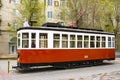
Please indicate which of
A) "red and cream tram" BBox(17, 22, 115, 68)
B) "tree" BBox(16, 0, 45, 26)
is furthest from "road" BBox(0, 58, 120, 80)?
"tree" BBox(16, 0, 45, 26)

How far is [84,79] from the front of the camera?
18.7 meters

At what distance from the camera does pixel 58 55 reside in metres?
25.1

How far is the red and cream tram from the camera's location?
23750 mm

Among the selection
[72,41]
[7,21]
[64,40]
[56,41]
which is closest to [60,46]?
[56,41]

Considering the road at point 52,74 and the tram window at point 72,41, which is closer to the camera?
the road at point 52,74

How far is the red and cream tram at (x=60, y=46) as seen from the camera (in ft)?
77.9

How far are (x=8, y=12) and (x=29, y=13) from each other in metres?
12.7

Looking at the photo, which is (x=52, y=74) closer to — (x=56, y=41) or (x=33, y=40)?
(x=33, y=40)

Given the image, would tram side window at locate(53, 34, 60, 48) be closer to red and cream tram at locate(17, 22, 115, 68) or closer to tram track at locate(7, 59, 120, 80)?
red and cream tram at locate(17, 22, 115, 68)

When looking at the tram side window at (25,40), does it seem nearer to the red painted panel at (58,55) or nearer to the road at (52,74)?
the red painted panel at (58,55)

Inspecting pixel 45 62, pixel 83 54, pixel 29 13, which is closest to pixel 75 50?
pixel 83 54

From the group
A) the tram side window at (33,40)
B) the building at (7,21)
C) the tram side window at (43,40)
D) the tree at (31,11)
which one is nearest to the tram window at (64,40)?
the tram side window at (43,40)

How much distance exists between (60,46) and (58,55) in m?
0.66

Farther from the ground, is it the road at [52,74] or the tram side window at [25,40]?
the tram side window at [25,40]
